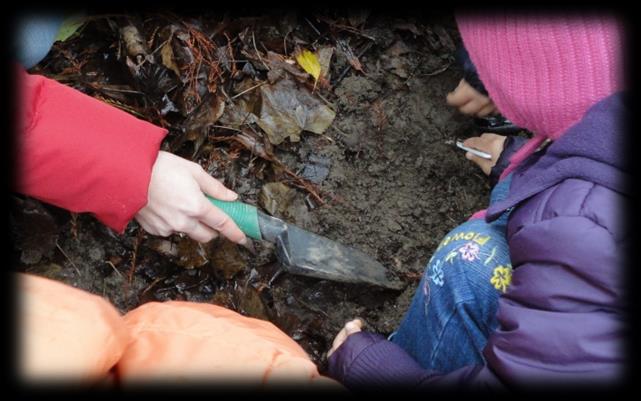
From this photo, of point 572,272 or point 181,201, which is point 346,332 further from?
point 572,272

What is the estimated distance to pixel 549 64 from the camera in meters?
1.28

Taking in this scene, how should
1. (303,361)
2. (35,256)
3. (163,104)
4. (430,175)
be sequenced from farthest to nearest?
(430,175), (163,104), (35,256), (303,361)

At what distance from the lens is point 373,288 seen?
189 centimetres

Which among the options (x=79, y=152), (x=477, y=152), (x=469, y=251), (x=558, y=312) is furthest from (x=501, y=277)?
(x=79, y=152)

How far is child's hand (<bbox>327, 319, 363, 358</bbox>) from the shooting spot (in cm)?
172

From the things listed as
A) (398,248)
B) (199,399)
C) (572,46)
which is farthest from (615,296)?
(398,248)

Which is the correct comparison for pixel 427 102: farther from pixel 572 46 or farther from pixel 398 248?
pixel 572 46

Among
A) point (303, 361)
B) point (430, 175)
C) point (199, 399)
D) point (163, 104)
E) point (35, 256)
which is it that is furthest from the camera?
point (430, 175)

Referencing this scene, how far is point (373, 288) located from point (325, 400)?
794mm

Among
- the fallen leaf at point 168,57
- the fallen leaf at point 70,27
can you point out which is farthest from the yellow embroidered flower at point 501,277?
the fallen leaf at point 70,27

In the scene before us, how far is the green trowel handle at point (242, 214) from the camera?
160 cm

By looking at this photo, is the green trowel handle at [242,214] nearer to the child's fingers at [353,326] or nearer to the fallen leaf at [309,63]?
the child's fingers at [353,326]

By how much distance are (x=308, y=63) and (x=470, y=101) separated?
57 centimetres

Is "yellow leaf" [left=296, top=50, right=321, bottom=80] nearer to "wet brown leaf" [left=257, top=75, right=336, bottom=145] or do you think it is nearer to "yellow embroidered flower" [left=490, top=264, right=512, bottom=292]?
"wet brown leaf" [left=257, top=75, right=336, bottom=145]
